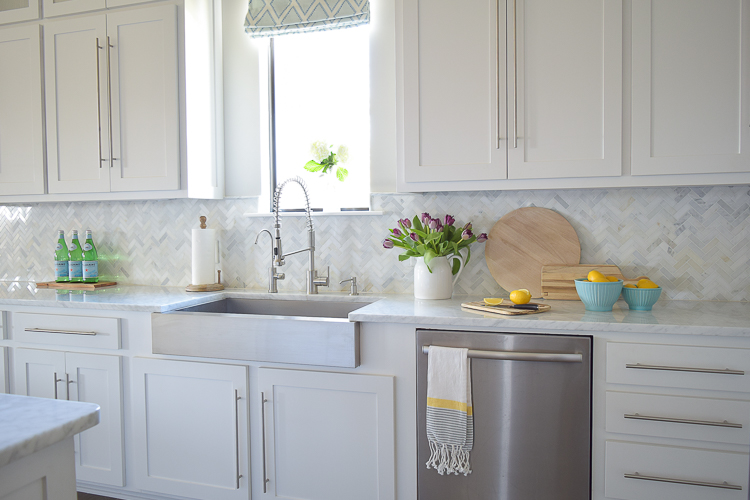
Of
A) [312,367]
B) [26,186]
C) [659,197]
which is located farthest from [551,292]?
[26,186]

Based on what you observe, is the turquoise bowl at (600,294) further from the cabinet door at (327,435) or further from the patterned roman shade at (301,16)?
the patterned roman shade at (301,16)

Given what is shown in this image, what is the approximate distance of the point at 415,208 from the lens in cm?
253

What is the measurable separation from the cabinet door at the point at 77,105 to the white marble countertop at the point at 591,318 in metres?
1.63

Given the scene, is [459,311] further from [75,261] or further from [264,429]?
[75,261]

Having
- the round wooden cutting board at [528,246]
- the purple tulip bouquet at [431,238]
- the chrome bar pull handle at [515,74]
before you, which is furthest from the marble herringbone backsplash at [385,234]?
the chrome bar pull handle at [515,74]

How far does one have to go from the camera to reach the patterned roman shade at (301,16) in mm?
2557

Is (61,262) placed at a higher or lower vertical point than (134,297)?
higher

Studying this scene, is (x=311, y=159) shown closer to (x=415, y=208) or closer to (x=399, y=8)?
(x=415, y=208)

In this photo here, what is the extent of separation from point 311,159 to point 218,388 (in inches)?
47.7

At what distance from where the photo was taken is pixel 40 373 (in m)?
2.43

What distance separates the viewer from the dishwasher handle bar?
1737 mm

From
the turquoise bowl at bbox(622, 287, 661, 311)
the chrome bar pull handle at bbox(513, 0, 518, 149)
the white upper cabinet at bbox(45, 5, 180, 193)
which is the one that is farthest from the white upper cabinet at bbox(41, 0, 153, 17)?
the turquoise bowl at bbox(622, 287, 661, 311)

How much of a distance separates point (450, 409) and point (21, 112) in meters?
2.62

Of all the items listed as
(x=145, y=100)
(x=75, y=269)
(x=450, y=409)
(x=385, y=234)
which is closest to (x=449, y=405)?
(x=450, y=409)
